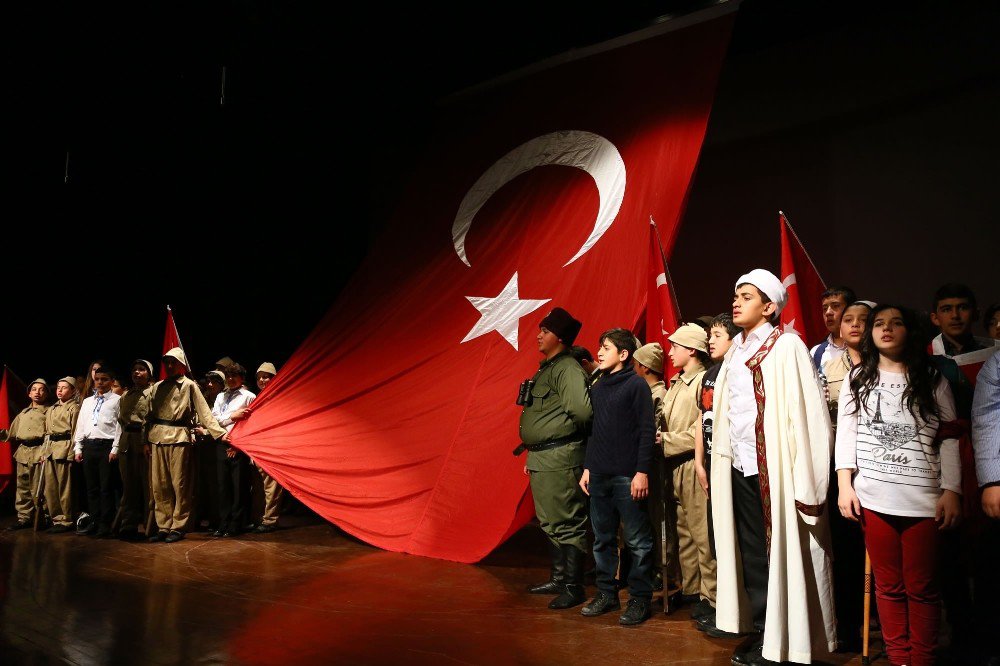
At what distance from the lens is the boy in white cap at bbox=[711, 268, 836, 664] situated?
2369mm

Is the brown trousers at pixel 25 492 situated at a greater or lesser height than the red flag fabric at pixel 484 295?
lesser

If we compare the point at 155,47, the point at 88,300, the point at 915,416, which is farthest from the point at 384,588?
the point at 88,300

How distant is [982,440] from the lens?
2.21 meters

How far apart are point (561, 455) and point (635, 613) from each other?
75 centimetres

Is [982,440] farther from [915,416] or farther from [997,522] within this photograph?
[997,522]

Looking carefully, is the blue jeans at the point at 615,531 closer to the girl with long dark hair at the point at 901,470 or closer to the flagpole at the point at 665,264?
the girl with long dark hair at the point at 901,470

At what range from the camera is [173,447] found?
529 cm

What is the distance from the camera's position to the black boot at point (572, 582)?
3.42m

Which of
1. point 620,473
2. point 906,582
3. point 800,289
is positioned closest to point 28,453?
point 620,473

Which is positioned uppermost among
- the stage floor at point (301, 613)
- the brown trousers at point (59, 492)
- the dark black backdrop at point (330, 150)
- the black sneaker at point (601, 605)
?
the dark black backdrop at point (330, 150)

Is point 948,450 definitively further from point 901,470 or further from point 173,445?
point 173,445

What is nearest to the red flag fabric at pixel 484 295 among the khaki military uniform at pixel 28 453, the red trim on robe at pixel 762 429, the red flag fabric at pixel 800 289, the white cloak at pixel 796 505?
the red flag fabric at pixel 800 289

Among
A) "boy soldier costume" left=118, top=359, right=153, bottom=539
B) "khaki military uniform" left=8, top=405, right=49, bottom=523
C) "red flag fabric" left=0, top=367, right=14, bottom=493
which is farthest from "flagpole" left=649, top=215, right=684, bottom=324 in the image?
"red flag fabric" left=0, top=367, right=14, bottom=493

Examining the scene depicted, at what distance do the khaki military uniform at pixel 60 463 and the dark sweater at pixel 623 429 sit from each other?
175 inches
